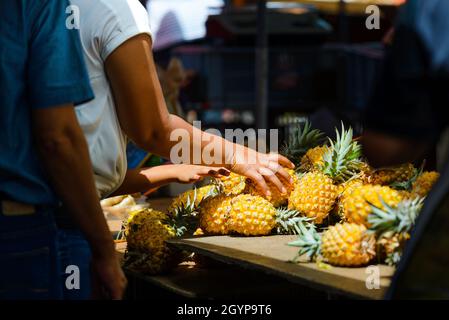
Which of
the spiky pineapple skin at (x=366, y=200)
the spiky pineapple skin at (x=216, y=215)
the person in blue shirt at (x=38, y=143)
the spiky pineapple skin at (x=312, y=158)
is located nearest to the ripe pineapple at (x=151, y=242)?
the spiky pineapple skin at (x=216, y=215)

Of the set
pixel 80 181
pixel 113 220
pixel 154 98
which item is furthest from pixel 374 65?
pixel 80 181

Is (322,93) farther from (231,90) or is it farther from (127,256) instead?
(127,256)

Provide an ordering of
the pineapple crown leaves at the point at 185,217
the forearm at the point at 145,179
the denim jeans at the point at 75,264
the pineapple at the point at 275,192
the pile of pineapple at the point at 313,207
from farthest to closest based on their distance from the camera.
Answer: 1. the forearm at the point at 145,179
2. the pineapple crown leaves at the point at 185,217
3. the pineapple at the point at 275,192
4. the pile of pineapple at the point at 313,207
5. the denim jeans at the point at 75,264

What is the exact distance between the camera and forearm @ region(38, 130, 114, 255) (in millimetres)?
1903

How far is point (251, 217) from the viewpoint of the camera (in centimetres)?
283

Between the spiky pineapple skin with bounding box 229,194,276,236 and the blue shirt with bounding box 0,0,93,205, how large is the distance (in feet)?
3.50

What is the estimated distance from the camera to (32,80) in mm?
1887

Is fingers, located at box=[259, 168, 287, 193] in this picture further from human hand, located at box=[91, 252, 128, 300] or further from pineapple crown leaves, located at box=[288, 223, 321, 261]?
human hand, located at box=[91, 252, 128, 300]

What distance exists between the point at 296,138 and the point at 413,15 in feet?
5.92

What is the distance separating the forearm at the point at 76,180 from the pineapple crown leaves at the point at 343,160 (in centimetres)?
131

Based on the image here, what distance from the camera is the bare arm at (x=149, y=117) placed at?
228cm

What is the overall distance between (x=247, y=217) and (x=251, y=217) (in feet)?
0.05

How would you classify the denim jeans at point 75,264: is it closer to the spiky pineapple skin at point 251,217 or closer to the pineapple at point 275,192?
the spiky pineapple skin at point 251,217

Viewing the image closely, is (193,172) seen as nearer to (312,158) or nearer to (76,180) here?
(312,158)
